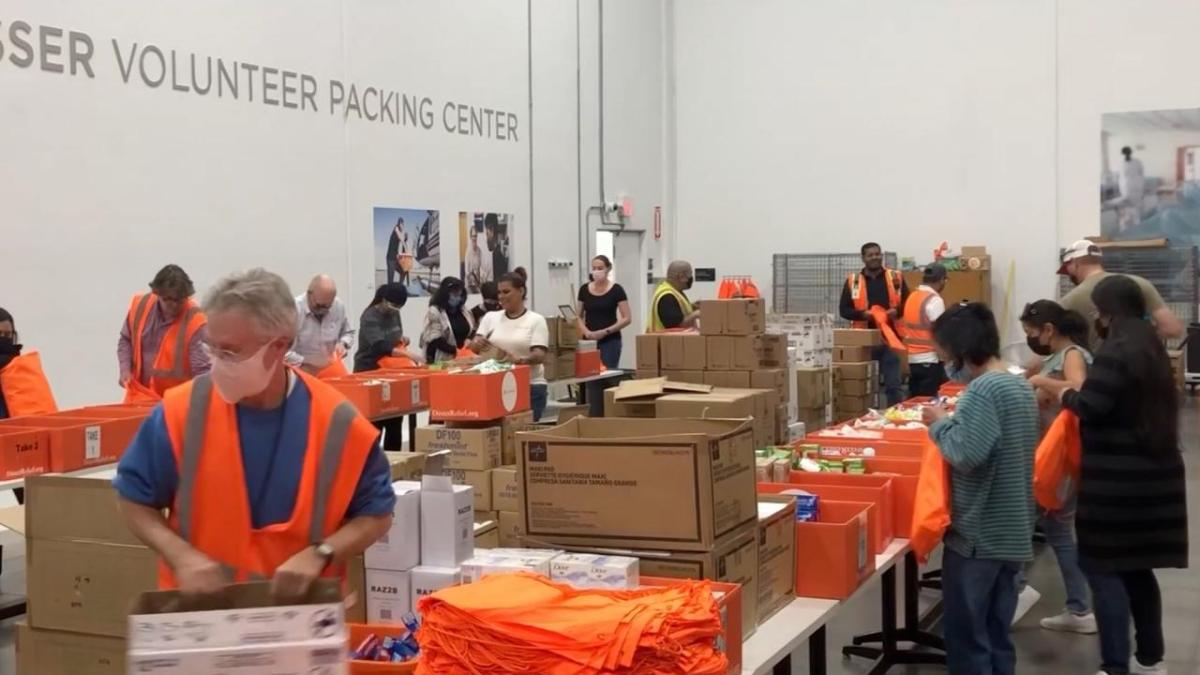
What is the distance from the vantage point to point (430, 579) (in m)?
2.63

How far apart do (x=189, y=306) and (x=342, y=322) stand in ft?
5.10

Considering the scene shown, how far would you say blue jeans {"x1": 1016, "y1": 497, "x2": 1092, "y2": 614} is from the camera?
14.8 ft

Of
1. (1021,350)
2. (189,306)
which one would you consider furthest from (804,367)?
(1021,350)

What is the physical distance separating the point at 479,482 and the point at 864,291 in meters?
5.67

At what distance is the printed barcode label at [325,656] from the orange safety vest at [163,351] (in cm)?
402

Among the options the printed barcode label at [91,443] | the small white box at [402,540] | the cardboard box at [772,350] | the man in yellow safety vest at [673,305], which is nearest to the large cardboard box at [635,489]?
the small white box at [402,540]

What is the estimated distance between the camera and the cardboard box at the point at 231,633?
5.57ft

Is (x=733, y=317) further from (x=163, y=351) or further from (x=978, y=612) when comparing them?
(x=978, y=612)

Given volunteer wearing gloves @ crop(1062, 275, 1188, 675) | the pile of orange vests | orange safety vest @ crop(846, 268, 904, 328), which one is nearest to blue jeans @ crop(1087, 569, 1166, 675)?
volunteer wearing gloves @ crop(1062, 275, 1188, 675)

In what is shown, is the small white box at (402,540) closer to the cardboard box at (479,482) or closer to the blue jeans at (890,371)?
the cardboard box at (479,482)

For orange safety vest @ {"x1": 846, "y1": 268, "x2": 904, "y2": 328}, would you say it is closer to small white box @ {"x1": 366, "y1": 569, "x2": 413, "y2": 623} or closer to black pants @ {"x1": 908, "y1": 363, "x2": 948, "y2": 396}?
black pants @ {"x1": 908, "y1": 363, "x2": 948, "y2": 396}

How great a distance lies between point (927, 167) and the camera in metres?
13.1

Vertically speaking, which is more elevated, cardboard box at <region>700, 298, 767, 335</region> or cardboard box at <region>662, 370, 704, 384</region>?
cardboard box at <region>700, 298, 767, 335</region>

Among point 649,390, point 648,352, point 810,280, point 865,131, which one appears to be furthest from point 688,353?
point 865,131
